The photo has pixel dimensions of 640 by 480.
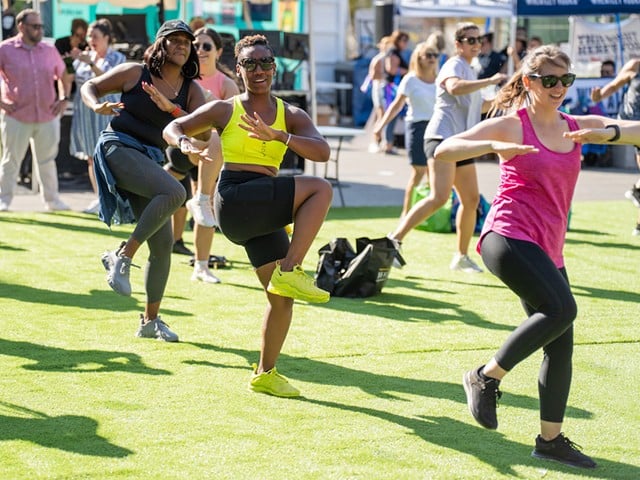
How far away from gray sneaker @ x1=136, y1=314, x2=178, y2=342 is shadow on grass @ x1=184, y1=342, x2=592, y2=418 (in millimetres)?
537

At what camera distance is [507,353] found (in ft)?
16.5

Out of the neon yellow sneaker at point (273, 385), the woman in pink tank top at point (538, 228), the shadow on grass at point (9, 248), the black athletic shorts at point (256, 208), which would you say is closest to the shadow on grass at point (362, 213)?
the shadow on grass at point (9, 248)

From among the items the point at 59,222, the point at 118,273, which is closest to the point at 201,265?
the point at 118,273

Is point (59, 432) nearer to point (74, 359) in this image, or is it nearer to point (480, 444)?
point (74, 359)

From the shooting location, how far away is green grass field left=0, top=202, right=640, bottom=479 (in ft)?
16.6

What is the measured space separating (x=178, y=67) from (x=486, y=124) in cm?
260

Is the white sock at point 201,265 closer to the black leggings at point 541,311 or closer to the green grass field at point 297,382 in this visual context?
the green grass field at point 297,382

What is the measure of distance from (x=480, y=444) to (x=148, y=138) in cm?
299

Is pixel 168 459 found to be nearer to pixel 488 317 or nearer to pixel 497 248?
pixel 497 248

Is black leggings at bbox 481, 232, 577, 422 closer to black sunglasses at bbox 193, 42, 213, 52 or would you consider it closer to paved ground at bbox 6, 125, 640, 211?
black sunglasses at bbox 193, 42, 213, 52

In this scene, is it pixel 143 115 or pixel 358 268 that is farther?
pixel 358 268

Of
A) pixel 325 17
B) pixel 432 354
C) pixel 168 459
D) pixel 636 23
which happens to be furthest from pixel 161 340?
pixel 325 17

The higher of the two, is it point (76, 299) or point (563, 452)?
point (563, 452)

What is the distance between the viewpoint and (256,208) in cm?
577
